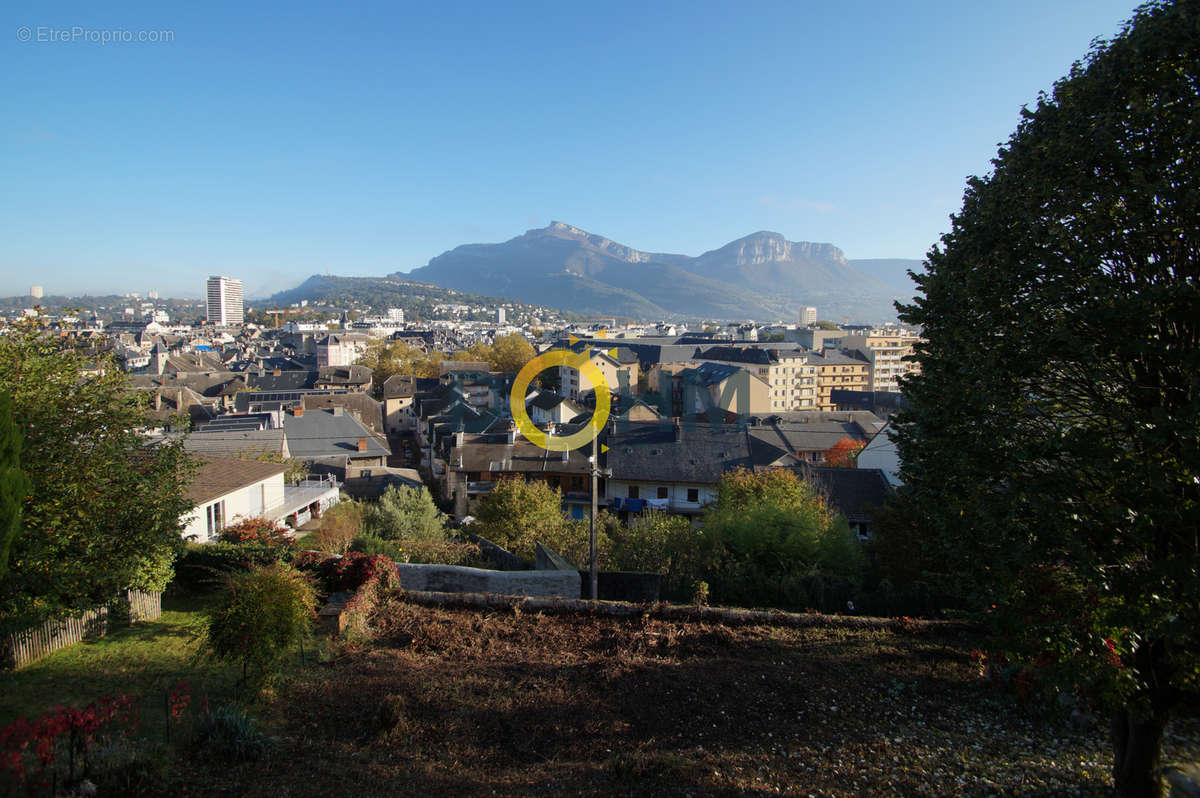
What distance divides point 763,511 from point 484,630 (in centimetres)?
911

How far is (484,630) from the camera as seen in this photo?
9.73m

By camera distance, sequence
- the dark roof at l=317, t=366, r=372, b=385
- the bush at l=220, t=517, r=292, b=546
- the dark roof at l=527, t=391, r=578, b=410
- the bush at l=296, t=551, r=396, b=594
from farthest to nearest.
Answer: the dark roof at l=317, t=366, r=372, b=385, the dark roof at l=527, t=391, r=578, b=410, the bush at l=220, t=517, r=292, b=546, the bush at l=296, t=551, r=396, b=594

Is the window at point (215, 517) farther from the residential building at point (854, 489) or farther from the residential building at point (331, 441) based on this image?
the residential building at point (854, 489)

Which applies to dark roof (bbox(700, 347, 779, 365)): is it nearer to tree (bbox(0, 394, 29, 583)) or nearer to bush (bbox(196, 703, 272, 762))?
bush (bbox(196, 703, 272, 762))

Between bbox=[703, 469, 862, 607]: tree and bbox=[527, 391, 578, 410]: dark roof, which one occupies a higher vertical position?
bbox=[703, 469, 862, 607]: tree

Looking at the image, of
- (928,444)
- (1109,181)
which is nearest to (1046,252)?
(1109,181)

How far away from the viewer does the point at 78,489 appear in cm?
889

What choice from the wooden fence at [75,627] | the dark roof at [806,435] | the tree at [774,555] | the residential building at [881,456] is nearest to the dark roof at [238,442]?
the wooden fence at [75,627]

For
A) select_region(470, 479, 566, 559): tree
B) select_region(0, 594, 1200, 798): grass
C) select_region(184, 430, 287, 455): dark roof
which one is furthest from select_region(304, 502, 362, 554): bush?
select_region(184, 430, 287, 455): dark roof

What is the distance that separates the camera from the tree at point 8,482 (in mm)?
5535

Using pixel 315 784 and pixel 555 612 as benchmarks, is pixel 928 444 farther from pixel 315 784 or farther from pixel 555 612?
pixel 315 784

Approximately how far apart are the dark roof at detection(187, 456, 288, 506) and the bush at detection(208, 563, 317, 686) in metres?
11.6

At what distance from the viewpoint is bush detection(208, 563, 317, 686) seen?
7.08 meters

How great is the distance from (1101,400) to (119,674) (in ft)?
38.4
